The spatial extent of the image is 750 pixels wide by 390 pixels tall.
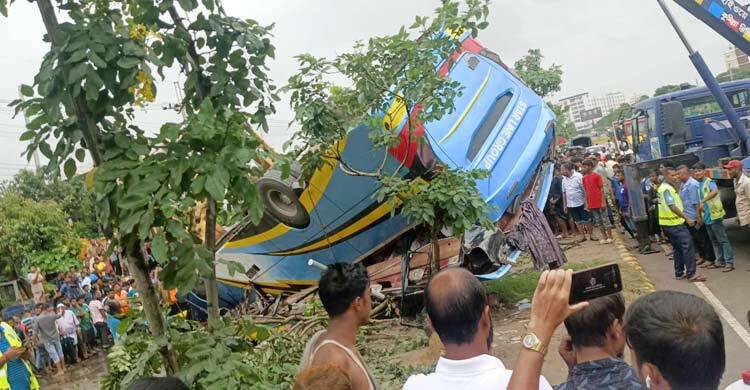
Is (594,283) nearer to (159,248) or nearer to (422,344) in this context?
(159,248)

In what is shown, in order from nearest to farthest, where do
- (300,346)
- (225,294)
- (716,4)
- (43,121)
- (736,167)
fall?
(43,121), (300,346), (736,167), (716,4), (225,294)

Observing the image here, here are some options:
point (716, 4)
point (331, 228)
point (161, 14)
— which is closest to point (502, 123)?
point (331, 228)

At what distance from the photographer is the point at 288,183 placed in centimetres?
781

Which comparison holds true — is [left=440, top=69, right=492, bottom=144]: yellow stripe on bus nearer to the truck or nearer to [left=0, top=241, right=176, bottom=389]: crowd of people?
the truck

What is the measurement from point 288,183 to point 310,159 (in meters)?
1.82

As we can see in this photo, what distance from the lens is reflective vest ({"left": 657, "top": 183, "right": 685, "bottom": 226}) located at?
766 centimetres

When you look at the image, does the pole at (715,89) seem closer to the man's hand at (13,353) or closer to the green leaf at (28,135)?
the green leaf at (28,135)

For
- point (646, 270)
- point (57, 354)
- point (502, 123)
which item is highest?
point (502, 123)

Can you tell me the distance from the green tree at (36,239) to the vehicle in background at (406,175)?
12.4 meters

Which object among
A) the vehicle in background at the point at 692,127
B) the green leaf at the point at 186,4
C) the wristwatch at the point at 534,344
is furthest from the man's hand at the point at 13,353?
the vehicle in background at the point at 692,127

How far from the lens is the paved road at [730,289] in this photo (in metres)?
5.18

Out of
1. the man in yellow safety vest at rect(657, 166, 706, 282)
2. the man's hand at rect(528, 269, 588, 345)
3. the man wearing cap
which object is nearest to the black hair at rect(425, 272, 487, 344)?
the man's hand at rect(528, 269, 588, 345)

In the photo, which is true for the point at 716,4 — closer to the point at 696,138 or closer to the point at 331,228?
the point at 696,138

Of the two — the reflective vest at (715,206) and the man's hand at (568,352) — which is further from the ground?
the man's hand at (568,352)
